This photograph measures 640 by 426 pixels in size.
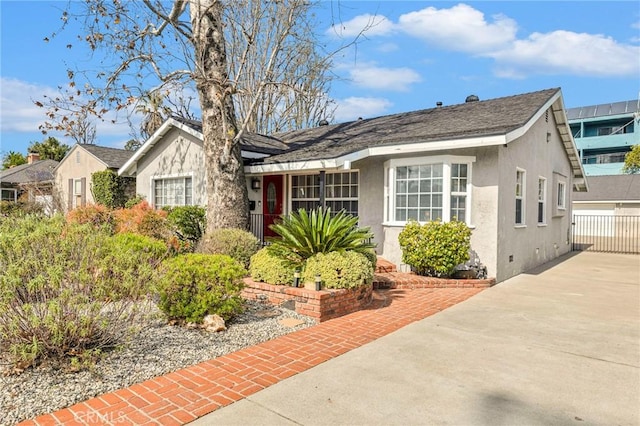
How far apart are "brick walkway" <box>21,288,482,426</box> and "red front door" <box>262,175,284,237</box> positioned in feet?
24.9

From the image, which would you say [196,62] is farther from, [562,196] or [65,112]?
[562,196]

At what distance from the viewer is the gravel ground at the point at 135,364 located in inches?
129

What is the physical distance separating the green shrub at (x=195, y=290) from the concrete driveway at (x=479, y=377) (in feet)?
6.12

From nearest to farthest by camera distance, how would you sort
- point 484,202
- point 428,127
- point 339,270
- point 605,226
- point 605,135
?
point 339,270, point 484,202, point 428,127, point 605,226, point 605,135

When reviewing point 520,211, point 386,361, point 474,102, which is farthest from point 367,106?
point 386,361

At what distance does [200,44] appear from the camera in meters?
10.3

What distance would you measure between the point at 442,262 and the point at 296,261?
11.7ft

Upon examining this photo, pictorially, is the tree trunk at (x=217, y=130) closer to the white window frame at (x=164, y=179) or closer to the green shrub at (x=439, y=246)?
the white window frame at (x=164, y=179)

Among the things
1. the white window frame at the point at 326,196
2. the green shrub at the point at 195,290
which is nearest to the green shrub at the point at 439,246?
the white window frame at the point at 326,196

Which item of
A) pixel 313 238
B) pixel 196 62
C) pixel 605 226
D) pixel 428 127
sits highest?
pixel 196 62

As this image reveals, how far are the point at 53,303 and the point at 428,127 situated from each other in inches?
385

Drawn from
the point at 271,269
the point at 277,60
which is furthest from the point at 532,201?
the point at 277,60

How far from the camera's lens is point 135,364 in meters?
4.10

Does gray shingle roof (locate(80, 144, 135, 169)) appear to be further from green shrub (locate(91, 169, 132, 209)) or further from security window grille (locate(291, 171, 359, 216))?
security window grille (locate(291, 171, 359, 216))
